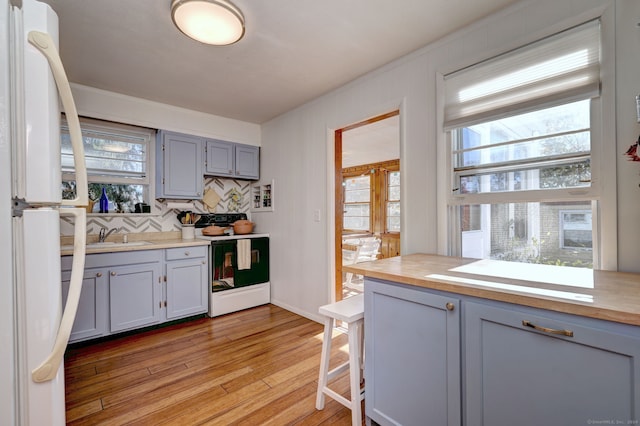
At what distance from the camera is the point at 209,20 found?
5.69 feet

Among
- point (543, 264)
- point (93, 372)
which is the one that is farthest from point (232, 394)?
point (543, 264)

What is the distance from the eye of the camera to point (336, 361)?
235cm

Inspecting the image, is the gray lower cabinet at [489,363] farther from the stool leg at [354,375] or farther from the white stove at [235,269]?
the white stove at [235,269]

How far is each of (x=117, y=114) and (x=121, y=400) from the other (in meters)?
2.66

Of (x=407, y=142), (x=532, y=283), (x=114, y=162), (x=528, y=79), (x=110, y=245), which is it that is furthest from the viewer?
(x=114, y=162)

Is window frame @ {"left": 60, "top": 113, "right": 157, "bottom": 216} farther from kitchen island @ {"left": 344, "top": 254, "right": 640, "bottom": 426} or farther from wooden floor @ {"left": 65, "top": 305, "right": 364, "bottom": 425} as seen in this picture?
kitchen island @ {"left": 344, "top": 254, "right": 640, "bottom": 426}

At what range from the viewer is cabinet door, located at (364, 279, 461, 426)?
1259 millimetres

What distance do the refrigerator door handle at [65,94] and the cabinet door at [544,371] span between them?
1.62 metres

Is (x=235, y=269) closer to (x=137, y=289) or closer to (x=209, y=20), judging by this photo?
(x=137, y=289)

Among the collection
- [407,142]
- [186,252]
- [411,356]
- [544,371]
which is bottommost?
[411,356]

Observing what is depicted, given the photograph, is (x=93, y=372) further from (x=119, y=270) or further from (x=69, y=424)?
(x=119, y=270)

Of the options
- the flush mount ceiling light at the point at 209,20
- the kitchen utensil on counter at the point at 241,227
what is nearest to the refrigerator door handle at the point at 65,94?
the flush mount ceiling light at the point at 209,20

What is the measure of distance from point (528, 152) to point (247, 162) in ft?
10.3

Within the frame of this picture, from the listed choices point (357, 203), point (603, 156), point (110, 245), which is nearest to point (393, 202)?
point (357, 203)
